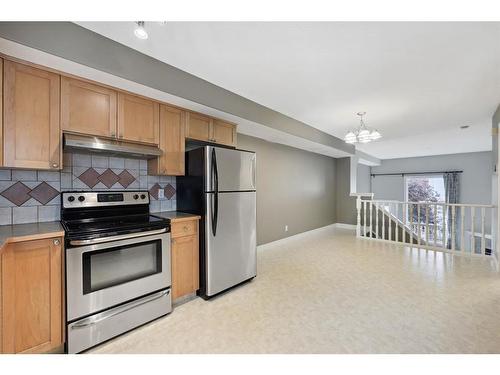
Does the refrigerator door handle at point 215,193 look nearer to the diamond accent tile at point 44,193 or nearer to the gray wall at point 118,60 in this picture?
the gray wall at point 118,60

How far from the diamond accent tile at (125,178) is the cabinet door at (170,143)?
0.70ft

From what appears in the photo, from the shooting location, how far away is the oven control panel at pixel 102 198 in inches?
78.0

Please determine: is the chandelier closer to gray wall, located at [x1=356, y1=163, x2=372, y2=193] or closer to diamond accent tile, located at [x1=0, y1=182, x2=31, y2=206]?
diamond accent tile, located at [x1=0, y1=182, x2=31, y2=206]

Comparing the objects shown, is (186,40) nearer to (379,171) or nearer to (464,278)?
(464,278)

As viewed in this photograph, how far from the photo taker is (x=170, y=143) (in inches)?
96.0

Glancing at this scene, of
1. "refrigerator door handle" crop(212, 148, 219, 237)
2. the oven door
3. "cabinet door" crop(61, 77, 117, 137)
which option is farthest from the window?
"cabinet door" crop(61, 77, 117, 137)

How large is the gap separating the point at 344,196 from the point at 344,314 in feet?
15.6

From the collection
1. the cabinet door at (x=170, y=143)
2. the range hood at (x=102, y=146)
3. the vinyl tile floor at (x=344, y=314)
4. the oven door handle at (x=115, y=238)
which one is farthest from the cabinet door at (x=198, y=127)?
the vinyl tile floor at (x=344, y=314)

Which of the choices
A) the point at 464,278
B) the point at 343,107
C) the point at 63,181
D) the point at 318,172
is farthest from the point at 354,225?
the point at 63,181

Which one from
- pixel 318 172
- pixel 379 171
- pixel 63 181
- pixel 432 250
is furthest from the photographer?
pixel 379 171
